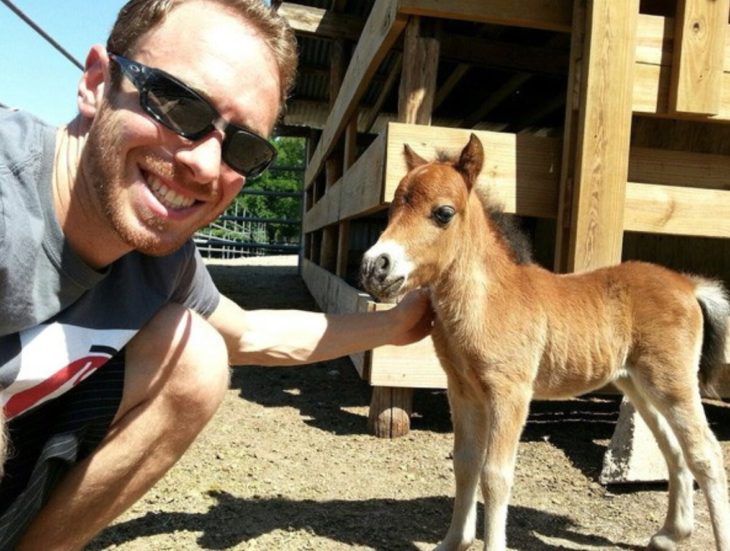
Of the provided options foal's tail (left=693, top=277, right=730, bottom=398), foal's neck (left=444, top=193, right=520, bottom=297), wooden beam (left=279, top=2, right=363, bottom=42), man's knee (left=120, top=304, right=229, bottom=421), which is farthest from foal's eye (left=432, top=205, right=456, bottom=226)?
wooden beam (left=279, top=2, right=363, bottom=42)

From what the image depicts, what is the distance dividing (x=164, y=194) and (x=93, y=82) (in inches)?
12.9

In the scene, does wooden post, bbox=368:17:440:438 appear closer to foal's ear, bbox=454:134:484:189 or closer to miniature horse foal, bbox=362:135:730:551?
miniature horse foal, bbox=362:135:730:551

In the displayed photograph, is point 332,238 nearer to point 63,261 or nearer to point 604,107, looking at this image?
point 604,107

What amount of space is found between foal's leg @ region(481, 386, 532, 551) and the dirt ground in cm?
42

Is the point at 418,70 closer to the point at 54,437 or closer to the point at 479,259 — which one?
the point at 479,259

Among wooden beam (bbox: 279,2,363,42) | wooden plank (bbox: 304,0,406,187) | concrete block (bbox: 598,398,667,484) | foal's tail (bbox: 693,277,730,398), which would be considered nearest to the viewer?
foal's tail (bbox: 693,277,730,398)

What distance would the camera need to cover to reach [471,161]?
102 inches

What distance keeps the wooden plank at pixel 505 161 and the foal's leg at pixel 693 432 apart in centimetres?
116

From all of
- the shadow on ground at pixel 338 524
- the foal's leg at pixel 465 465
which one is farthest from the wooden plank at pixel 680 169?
the shadow on ground at pixel 338 524

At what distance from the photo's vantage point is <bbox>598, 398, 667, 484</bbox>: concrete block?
3232mm

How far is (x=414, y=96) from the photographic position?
3656mm

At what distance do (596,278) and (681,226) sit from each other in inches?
36.2

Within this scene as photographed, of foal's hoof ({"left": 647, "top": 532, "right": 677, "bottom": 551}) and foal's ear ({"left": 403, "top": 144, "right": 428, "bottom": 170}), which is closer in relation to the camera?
foal's hoof ({"left": 647, "top": 532, "right": 677, "bottom": 551})

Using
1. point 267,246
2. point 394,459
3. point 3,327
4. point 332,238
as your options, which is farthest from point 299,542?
point 267,246
